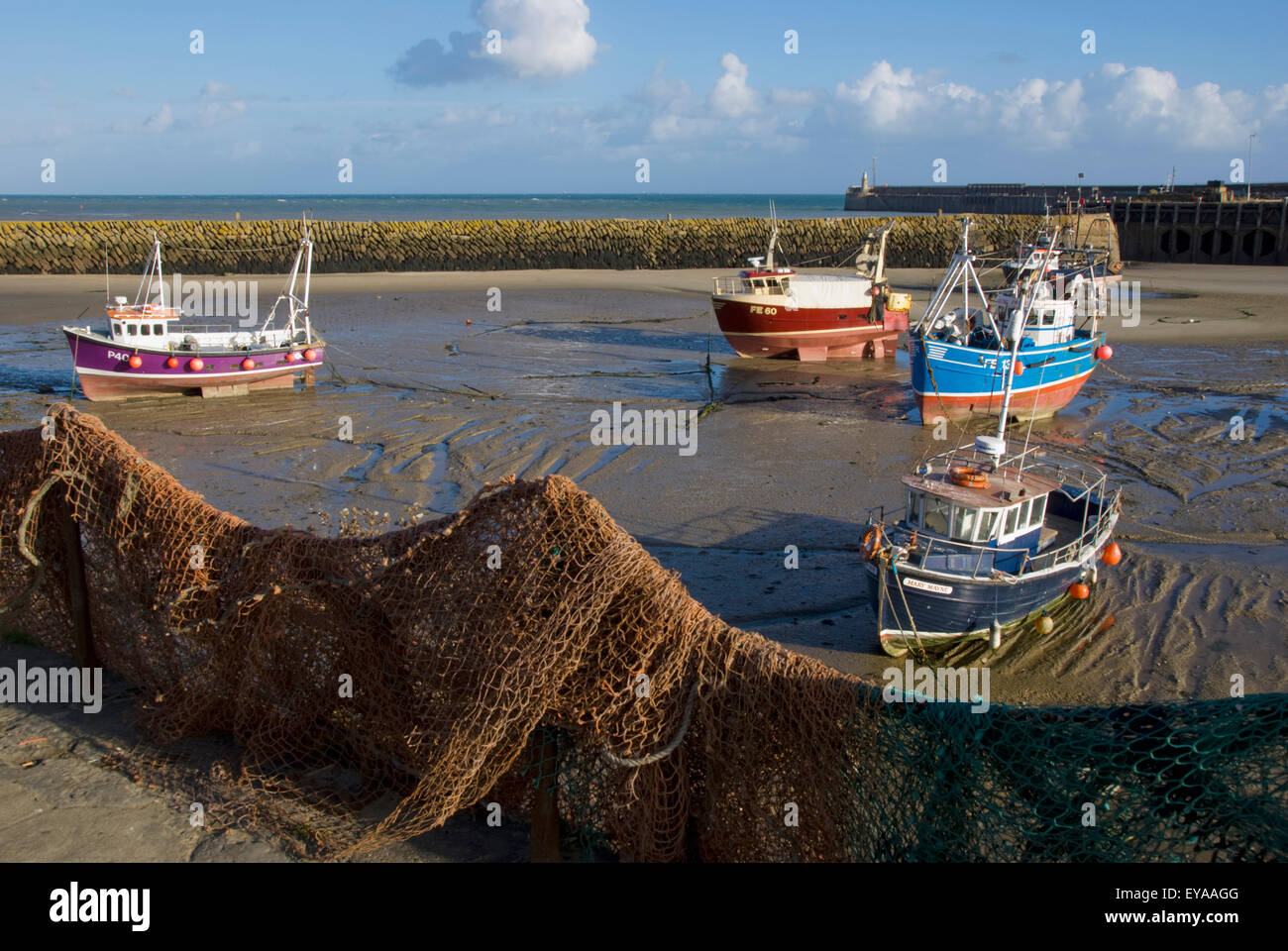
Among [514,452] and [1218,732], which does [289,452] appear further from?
[1218,732]

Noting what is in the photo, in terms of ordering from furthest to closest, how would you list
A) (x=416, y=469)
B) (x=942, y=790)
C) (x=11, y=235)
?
(x=11, y=235)
(x=416, y=469)
(x=942, y=790)

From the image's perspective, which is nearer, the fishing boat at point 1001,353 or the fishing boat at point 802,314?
the fishing boat at point 1001,353

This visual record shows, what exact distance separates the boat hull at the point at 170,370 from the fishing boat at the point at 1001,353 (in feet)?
50.0

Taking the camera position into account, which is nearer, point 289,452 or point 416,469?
point 416,469

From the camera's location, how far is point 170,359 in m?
23.7

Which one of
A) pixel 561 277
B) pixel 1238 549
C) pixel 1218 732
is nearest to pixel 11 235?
pixel 561 277

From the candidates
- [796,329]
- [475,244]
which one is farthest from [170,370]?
[475,244]

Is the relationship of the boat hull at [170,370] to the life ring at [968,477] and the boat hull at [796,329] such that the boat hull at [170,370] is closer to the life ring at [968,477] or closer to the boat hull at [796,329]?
the boat hull at [796,329]

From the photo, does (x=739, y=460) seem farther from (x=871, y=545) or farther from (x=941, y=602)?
(x=941, y=602)

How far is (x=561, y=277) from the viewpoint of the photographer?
51.6 m

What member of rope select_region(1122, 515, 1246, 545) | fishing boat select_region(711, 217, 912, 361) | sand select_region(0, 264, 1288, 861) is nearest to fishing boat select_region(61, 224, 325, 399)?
sand select_region(0, 264, 1288, 861)

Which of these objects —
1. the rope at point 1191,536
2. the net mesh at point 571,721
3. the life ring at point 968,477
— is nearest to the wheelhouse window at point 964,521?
the life ring at point 968,477

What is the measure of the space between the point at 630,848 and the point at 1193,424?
20280 millimetres

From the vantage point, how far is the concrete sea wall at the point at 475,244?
51.7m
